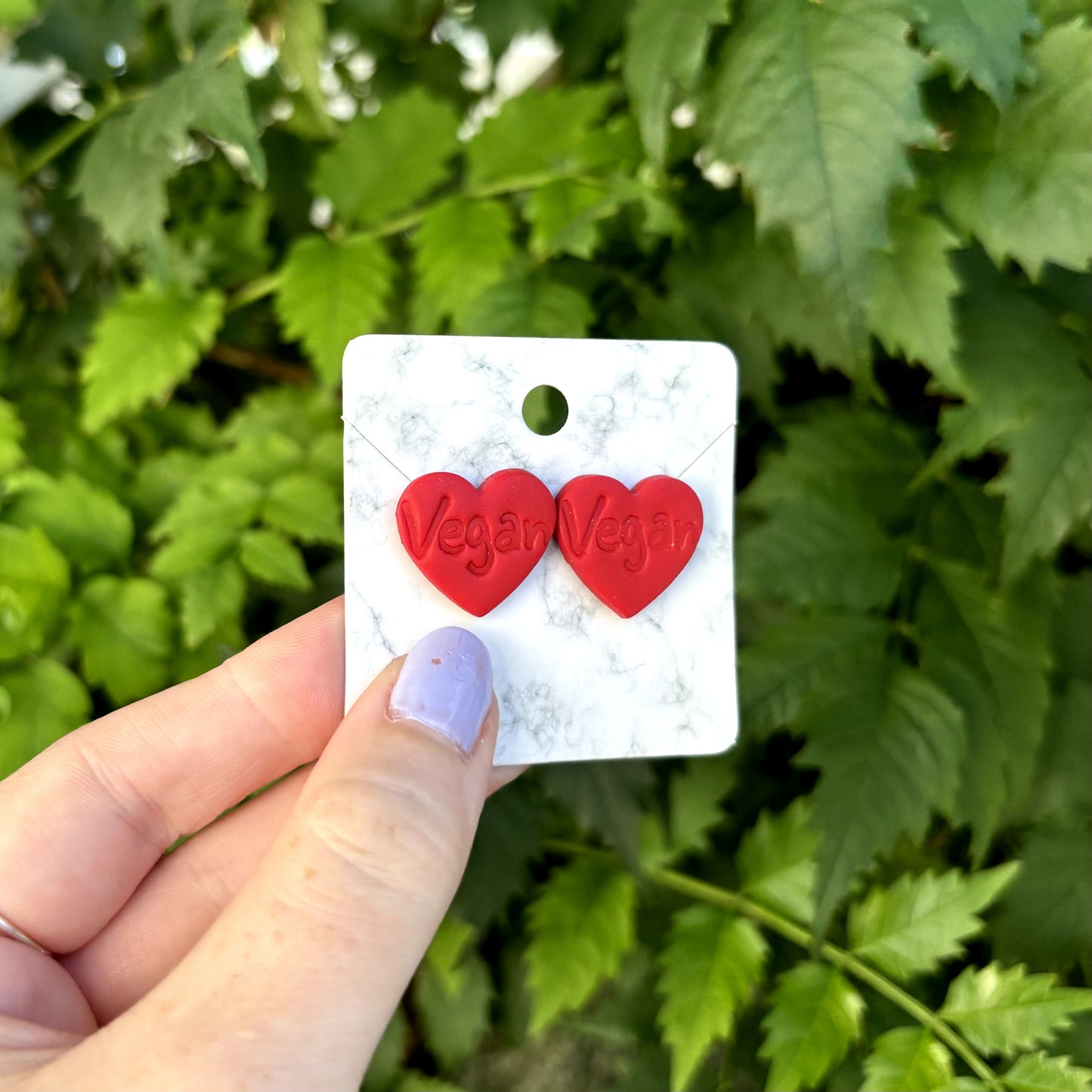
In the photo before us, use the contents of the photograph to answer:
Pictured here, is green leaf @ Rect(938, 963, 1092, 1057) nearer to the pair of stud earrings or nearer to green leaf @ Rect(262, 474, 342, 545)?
the pair of stud earrings

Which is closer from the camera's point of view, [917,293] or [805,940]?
[917,293]

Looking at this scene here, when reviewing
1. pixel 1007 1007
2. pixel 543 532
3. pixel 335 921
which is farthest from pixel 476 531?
pixel 1007 1007

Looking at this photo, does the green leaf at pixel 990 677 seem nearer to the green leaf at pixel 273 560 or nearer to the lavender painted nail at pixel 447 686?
the lavender painted nail at pixel 447 686

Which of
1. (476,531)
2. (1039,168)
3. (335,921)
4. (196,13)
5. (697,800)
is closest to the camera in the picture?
(335,921)

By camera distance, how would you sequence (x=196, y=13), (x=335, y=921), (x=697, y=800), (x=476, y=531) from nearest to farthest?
(x=335, y=921), (x=476, y=531), (x=196, y=13), (x=697, y=800)

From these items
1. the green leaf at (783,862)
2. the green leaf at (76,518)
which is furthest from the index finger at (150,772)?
the green leaf at (783,862)

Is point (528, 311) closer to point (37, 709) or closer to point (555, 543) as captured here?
point (555, 543)
